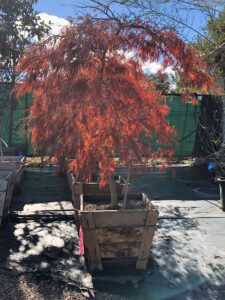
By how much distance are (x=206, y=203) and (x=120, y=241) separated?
2801 mm

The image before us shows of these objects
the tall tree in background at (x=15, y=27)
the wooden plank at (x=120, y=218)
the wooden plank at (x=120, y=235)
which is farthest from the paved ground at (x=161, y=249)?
the tall tree in background at (x=15, y=27)

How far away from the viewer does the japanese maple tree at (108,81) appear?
120 inches

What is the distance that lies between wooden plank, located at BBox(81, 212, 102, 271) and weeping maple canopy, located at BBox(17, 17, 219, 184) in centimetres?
43

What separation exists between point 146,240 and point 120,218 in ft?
0.97

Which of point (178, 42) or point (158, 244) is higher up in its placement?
point (178, 42)

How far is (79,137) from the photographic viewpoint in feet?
11.6

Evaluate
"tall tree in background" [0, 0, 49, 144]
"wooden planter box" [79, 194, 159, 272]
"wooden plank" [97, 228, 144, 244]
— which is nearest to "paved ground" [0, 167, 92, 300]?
"wooden planter box" [79, 194, 159, 272]

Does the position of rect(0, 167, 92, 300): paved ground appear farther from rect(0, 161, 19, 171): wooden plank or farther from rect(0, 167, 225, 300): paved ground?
rect(0, 161, 19, 171): wooden plank

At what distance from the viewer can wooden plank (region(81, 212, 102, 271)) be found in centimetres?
327

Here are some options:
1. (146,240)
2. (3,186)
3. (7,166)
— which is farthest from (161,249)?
(7,166)

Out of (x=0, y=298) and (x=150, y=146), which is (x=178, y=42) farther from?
(x=0, y=298)

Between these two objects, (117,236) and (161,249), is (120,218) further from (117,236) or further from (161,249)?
(161,249)

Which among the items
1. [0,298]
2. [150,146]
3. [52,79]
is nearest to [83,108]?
[52,79]

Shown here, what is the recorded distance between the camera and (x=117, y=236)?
11.0 ft
